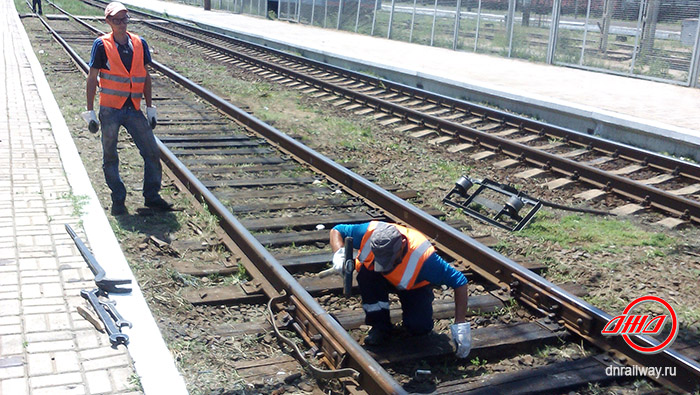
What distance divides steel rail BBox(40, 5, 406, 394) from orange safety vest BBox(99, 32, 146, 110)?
4.26ft

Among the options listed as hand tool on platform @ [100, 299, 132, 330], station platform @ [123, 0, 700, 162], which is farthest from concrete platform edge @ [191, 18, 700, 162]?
hand tool on platform @ [100, 299, 132, 330]

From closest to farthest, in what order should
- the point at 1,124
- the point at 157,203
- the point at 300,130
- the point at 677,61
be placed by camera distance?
the point at 157,203 < the point at 1,124 < the point at 300,130 < the point at 677,61

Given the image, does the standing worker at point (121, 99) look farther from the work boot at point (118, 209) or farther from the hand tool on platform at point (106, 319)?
the hand tool on platform at point (106, 319)

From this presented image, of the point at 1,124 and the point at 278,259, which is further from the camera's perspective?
the point at 1,124

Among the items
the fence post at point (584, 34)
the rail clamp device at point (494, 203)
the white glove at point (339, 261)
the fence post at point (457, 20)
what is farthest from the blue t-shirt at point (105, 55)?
the fence post at point (457, 20)

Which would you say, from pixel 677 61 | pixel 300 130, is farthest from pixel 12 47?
pixel 677 61

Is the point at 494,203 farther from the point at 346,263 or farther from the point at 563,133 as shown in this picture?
the point at 563,133

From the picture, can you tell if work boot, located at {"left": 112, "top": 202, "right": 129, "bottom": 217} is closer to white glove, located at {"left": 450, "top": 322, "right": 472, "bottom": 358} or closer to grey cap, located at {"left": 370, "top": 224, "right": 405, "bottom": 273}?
grey cap, located at {"left": 370, "top": 224, "right": 405, "bottom": 273}

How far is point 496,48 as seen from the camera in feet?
82.0

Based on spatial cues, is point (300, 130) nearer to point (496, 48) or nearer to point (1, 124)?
point (1, 124)

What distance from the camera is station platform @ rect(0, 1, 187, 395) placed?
4363mm

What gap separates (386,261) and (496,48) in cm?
2157

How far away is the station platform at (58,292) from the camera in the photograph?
4.36 m

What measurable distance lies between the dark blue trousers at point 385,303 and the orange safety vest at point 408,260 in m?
0.07
